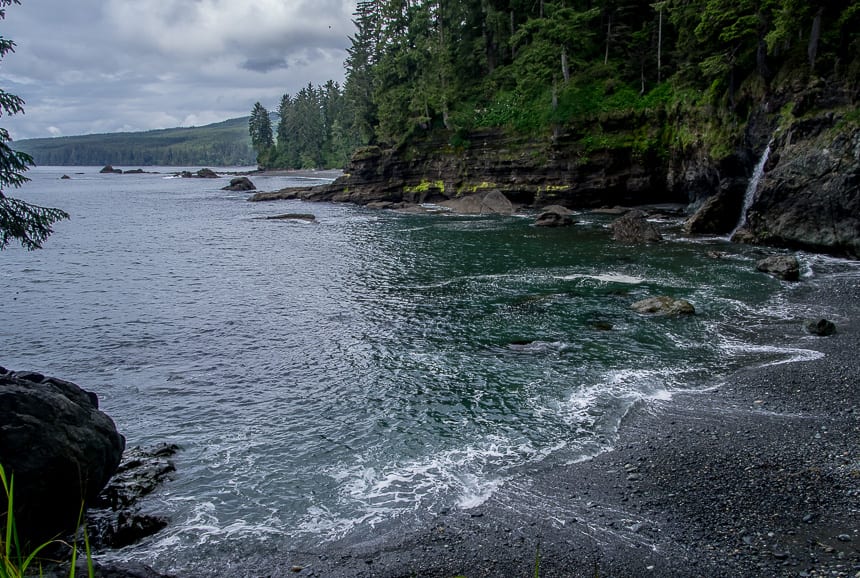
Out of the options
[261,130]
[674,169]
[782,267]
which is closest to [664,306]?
[782,267]

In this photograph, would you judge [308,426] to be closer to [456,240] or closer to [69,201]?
[456,240]

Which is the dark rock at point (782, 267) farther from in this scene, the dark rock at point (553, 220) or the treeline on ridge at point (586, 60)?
the dark rock at point (553, 220)

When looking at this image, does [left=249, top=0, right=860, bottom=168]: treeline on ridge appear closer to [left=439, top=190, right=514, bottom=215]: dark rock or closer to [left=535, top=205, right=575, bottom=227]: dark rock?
[left=439, top=190, right=514, bottom=215]: dark rock

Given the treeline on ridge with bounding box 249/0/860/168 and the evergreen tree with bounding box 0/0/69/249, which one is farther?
the treeline on ridge with bounding box 249/0/860/168

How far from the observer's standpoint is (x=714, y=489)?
34.1 ft

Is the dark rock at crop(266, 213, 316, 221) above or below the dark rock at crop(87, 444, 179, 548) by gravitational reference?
above

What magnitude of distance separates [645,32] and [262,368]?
57.9 m

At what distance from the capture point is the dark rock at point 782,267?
83.7 feet

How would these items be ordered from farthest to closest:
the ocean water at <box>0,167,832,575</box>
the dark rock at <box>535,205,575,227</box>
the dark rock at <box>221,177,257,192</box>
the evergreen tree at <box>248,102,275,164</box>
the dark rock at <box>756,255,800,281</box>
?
the evergreen tree at <box>248,102,275,164</box>
the dark rock at <box>221,177,257,192</box>
the dark rock at <box>535,205,575,227</box>
the dark rock at <box>756,255,800,281</box>
the ocean water at <box>0,167,832,575</box>

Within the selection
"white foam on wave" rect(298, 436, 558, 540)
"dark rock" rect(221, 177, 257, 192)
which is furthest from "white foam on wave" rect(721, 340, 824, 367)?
"dark rock" rect(221, 177, 257, 192)

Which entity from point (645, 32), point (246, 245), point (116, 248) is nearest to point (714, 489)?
point (246, 245)

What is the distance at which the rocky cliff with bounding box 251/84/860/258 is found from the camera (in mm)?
29281

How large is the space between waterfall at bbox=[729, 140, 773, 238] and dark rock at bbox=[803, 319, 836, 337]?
712 inches

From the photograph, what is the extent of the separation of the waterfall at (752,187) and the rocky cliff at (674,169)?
44cm
